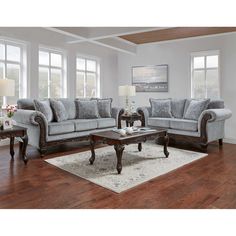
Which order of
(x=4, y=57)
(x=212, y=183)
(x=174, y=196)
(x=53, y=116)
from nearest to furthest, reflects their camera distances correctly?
(x=174, y=196)
(x=212, y=183)
(x=53, y=116)
(x=4, y=57)

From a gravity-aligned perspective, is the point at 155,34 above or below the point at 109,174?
above

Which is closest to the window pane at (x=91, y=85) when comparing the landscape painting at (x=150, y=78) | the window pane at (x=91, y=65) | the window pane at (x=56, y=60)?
the window pane at (x=91, y=65)

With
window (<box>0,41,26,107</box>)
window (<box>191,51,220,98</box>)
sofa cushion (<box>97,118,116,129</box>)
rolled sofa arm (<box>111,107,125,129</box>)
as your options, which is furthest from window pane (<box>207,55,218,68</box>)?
window (<box>0,41,26,107</box>)

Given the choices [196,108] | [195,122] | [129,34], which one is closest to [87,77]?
[129,34]

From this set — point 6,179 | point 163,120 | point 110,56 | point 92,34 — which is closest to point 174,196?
point 6,179

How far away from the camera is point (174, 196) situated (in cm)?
264

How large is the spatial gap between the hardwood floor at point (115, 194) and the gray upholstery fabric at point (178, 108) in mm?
2066

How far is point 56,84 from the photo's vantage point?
6.36m

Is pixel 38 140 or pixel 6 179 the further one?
pixel 38 140

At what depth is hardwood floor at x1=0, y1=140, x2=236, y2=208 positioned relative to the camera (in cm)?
246

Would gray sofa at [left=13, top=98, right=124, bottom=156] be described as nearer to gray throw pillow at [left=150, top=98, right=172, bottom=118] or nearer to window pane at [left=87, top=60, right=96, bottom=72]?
gray throw pillow at [left=150, top=98, right=172, bottom=118]

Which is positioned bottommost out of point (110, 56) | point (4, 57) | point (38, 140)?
point (38, 140)

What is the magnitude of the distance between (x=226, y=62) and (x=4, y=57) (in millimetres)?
5014
